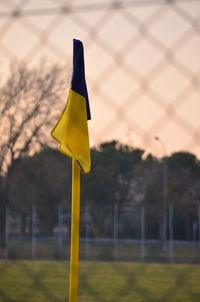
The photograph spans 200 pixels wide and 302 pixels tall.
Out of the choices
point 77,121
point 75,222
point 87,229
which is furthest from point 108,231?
point 77,121

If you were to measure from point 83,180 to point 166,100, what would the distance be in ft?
72.5

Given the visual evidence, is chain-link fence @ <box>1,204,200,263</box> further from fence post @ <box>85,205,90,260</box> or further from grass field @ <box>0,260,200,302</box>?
grass field @ <box>0,260,200,302</box>

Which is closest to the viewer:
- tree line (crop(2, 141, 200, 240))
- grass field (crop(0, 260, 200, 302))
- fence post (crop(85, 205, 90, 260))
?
grass field (crop(0, 260, 200, 302))

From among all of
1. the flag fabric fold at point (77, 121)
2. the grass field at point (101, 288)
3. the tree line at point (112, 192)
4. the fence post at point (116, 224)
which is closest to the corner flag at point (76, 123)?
the flag fabric fold at point (77, 121)

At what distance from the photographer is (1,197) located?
2184 centimetres

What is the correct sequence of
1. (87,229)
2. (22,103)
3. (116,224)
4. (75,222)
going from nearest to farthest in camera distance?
(75,222) < (22,103) < (116,224) < (87,229)

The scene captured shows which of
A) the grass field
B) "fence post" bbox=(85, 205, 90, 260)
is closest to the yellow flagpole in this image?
the grass field

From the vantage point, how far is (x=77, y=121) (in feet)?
8.35

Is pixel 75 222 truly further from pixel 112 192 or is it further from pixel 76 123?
pixel 112 192

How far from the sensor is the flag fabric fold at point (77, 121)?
248 centimetres

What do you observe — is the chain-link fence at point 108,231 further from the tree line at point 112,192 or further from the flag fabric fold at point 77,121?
the flag fabric fold at point 77,121

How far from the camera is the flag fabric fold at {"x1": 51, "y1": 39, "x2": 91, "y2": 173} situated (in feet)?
8.14

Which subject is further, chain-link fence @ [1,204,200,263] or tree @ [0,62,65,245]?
chain-link fence @ [1,204,200,263]

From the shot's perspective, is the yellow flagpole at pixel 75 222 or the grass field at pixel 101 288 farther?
the grass field at pixel 101 288
